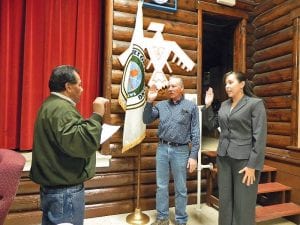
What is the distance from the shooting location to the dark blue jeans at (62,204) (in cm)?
151

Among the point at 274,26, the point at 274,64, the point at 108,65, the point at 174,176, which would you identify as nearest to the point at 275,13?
the point at 274,26

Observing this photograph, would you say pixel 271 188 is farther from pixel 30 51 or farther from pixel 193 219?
pixel 30 51

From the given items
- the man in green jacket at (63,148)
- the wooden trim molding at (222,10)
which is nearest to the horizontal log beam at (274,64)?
the wooden trim molding at (222,10)

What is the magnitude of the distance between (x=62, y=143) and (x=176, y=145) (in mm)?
1509

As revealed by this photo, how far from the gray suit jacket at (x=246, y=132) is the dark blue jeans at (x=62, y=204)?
1.31m

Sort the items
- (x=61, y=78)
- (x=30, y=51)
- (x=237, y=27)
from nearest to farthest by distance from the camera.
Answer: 1. (x=61, y=78)
2. (x=30, y=51)
3. (x=237, y=27)

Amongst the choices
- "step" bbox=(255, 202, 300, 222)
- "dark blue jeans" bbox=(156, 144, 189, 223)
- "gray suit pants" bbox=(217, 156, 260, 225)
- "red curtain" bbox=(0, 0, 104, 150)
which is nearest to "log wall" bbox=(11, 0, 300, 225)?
"step" bbox=(255, 202, 300, 222)

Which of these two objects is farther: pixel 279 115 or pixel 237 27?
pixel 237 27

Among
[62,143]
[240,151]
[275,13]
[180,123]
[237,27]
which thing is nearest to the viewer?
[62,143]

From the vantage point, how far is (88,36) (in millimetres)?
3191

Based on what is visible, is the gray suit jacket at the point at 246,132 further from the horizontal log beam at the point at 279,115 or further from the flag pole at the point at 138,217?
the horizontal log beam at the point at 279,115

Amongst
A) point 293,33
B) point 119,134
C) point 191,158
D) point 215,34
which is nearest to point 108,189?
point 119,134

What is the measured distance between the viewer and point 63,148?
1.45 metres

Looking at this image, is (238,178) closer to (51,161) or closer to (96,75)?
(51,161)
